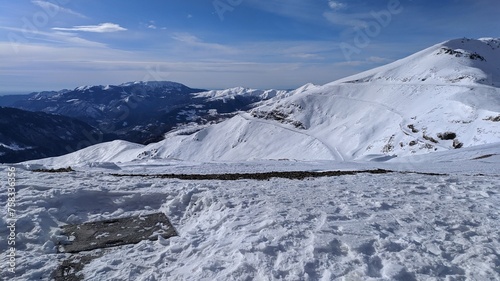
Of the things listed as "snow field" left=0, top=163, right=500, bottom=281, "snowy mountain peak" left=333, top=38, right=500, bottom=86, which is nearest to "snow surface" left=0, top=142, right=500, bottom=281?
"snow field" left=0, top=163, right=500, bottom=281

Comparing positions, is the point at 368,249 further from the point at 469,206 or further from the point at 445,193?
the point at 445,193

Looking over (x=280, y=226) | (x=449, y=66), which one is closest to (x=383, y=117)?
(x=449, y=66)

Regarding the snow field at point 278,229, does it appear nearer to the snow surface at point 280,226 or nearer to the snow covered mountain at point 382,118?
the snow surface at point 280,226

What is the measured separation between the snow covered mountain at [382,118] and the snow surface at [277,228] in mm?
27093

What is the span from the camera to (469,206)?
393 inches

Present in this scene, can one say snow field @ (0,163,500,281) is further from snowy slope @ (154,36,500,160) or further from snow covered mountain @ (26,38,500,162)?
snowy slope @ (154,36,500,160)

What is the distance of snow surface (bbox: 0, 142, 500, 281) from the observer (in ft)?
21.6

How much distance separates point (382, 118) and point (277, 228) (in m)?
76.5

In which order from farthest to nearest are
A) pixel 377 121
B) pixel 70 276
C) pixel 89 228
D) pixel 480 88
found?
pixel 377 121
pixel 480 88
pixel 89 228
pixel 70 276

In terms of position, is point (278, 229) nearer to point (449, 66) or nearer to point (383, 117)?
point (383, 117)

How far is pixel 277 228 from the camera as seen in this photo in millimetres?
8258

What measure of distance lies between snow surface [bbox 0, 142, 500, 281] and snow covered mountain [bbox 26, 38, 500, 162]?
2709cm

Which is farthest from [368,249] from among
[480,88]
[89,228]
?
[480,88]

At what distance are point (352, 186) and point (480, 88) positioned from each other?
69.2 metres
